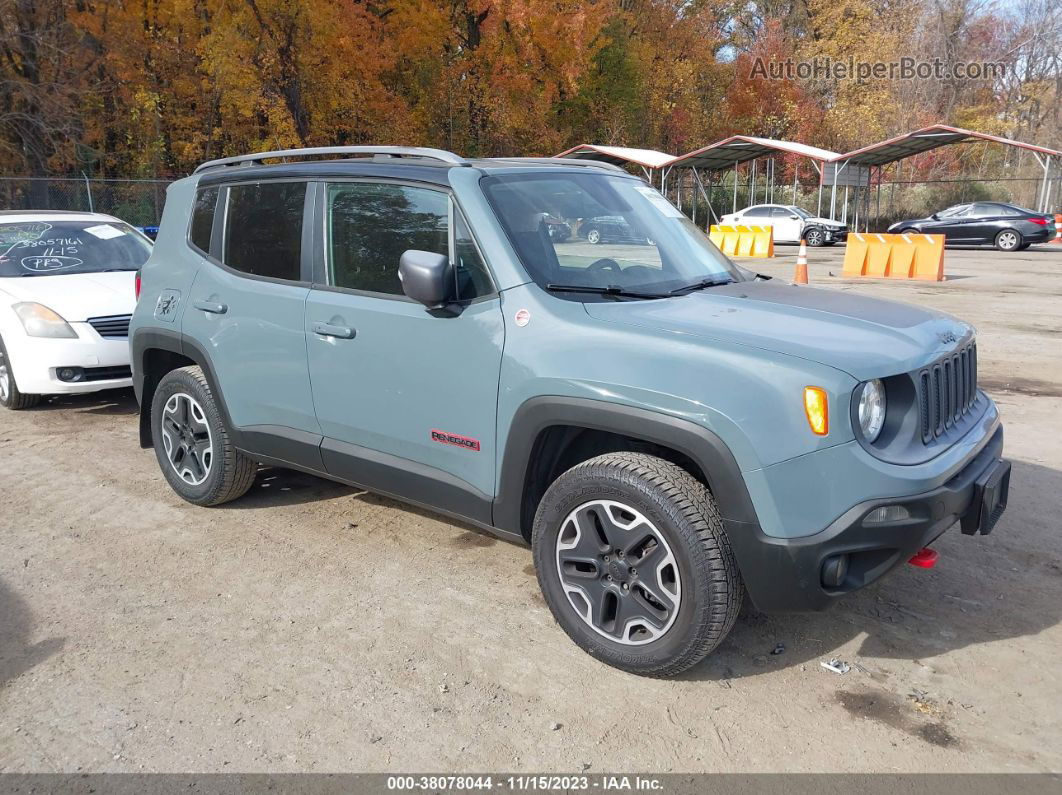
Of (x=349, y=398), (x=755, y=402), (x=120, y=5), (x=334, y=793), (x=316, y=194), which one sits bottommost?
(x=334, y=793)

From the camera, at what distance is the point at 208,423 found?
4754 mm

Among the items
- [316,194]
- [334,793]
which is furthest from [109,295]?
[334,793]

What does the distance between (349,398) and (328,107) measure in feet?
90.9

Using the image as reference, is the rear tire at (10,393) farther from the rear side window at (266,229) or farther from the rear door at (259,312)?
the rear side window at (266,229)

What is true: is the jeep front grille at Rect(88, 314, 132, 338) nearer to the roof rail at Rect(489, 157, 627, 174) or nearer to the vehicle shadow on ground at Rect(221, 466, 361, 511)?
the vehicle shadow on ground at Rect(221, 466, 361, 511)

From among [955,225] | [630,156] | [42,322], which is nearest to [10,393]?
[42,322]

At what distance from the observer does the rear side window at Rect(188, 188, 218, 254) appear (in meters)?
4.75

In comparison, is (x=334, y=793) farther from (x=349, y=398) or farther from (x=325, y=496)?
(x=325, y=496)

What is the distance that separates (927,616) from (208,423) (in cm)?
369

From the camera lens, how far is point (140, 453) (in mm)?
6125

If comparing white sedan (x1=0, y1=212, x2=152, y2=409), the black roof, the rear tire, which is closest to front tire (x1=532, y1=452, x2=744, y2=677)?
the black roof

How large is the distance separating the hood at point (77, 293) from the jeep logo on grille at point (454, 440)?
4424 millimetres

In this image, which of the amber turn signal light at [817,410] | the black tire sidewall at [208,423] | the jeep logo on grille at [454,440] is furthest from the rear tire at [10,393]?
the amber turn signal light at [817,410]

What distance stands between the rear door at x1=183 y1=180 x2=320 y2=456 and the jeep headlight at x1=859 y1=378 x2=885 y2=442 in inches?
98.6
